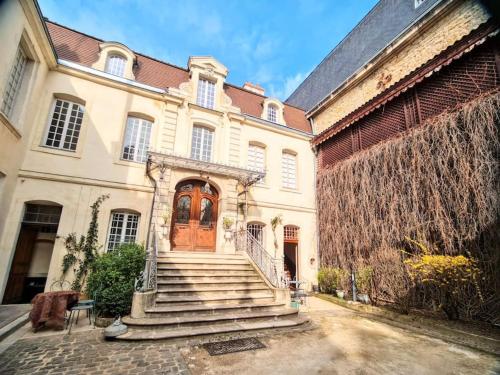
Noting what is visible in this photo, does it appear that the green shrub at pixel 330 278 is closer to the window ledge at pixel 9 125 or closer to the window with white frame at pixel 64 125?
the window with white frame at pixel 64 125

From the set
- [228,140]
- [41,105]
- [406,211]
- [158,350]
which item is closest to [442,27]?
[406,211]

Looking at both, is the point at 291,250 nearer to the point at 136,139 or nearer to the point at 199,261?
the point at 199,261

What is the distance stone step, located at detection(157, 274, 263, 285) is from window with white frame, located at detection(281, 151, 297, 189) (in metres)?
5.16

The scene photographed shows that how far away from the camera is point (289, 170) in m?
11.5

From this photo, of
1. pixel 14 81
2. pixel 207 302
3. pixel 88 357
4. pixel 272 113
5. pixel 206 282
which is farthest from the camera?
pixel 272 113

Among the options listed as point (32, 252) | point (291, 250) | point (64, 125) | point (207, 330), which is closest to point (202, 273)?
point (207, 330)

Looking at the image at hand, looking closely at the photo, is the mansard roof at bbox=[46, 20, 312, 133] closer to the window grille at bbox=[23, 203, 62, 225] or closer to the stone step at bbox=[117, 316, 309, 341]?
the window grille at bbox=[23, 203, 62, 225]

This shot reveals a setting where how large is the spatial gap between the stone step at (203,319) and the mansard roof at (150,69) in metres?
8.15

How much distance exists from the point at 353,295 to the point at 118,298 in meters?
6.84

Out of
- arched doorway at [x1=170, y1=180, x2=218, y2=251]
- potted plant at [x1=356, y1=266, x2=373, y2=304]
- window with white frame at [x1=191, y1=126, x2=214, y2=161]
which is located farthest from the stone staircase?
window with white frame at [x1=191, y1=126, x2=214, y2=161]

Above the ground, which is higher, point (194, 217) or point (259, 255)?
point (194, 217)

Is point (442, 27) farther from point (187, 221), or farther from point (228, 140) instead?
point (187, 221)

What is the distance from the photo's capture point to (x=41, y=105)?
7.47 m

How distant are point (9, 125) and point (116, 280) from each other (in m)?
4.67
